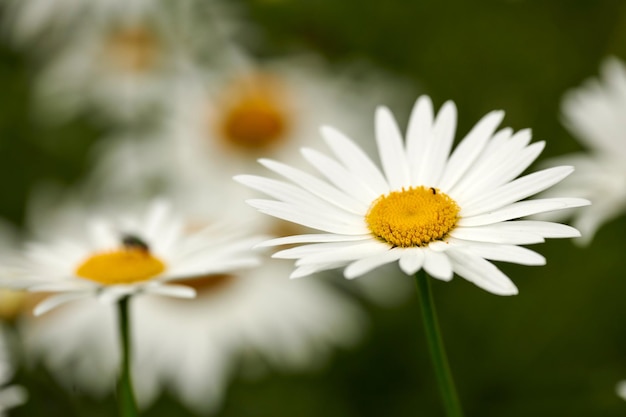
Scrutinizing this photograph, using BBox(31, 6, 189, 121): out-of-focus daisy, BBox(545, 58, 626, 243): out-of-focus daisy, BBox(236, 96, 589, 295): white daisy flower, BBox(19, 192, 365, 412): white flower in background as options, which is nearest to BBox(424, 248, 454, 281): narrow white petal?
BBox(236, 96, 589, 295): white daisy flower

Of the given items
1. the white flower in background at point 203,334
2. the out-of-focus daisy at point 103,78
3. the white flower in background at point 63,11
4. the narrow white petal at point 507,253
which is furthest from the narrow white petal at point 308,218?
the out-of-focus daisy at point 103,78

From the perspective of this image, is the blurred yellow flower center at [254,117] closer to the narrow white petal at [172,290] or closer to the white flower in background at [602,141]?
the white flower in background at [602,141]

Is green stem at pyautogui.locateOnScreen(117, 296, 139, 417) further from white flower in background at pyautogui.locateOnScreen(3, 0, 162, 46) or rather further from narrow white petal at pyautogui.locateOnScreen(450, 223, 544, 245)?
white flower in background at pyautogui.locateOnScreen(3, 0, 162, 46)

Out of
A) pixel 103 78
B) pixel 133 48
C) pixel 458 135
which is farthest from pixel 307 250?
pixel 133 48

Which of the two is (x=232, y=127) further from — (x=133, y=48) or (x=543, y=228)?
(x=543, y=228)

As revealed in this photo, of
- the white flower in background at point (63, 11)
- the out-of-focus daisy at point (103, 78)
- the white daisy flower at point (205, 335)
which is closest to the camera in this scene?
the white daisy flower at point (205, 335)

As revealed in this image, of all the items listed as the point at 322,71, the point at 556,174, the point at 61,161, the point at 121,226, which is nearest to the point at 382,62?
the point at 322,71
